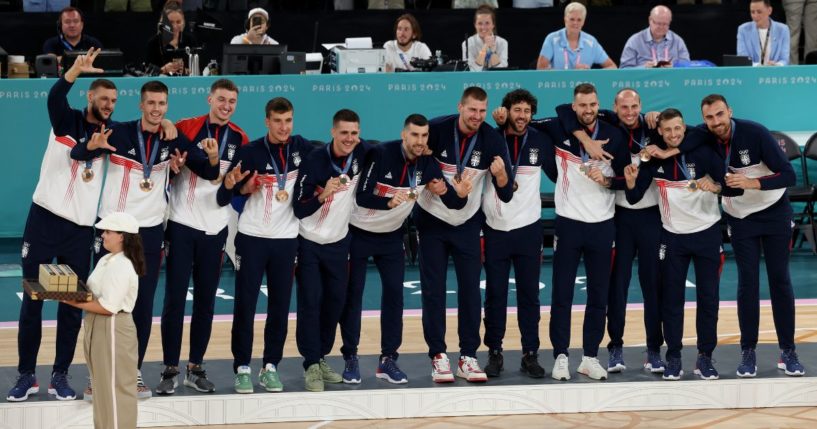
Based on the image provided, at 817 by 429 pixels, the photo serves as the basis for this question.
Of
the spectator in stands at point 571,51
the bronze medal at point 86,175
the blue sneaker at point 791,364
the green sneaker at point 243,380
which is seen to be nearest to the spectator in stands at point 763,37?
the spectator in stands at point 571,51

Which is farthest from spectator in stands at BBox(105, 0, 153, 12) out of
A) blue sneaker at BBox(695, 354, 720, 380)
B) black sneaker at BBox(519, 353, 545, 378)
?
blue sneaker at BBox(695, 354, 720, 380)

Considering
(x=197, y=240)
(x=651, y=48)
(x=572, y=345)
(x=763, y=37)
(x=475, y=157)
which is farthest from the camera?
(x=763, y=37)

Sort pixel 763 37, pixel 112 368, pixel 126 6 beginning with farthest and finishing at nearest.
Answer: pixel 126 6 < pixel 763 37 < pixel 112 368

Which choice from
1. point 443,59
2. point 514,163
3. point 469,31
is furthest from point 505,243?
point 469,31

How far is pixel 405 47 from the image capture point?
12.3 metres

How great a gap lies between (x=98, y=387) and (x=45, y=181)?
4.68ft

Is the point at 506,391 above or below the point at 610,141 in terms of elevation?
below

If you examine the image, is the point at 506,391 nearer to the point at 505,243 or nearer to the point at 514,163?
the point at 505,243

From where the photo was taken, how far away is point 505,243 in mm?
7797

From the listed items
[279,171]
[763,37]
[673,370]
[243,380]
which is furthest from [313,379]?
[763,37]

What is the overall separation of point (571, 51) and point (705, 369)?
200 inches

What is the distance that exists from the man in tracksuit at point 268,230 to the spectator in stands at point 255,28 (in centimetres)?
466

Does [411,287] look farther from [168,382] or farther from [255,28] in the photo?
[168,382]

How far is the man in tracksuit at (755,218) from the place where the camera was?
7.65m
